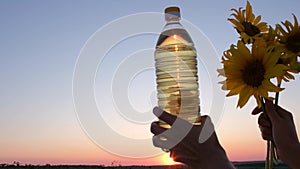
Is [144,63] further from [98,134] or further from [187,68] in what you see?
[98,134]

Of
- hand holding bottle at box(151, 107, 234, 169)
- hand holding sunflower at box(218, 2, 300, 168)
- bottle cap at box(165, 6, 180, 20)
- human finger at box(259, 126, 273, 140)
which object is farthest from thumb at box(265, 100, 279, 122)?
bottle cap at box(165, 6, 180, 20)

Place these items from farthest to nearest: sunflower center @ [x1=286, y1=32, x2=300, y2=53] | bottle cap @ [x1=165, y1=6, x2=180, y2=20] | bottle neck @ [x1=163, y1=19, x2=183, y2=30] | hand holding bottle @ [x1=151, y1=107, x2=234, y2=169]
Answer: bottle neck @ [x1=163, y1=19, x2=183, y2=30] < bottle cap @ [x1=165, y1=6, x2=180, y2=20] < hand holding bottle @ [x1=151, y1=107, x2=234, y2=169] < sunflower center @ [x1=286, y1=32, x2=300, y2=53]

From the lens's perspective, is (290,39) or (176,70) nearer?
(290,39)

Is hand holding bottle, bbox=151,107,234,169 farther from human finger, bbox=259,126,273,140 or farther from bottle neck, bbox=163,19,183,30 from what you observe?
bottle neck, bbox=163,19,183,30

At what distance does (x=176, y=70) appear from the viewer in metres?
1.97

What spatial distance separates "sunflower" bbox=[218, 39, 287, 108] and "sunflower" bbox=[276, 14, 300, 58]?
0.23ft

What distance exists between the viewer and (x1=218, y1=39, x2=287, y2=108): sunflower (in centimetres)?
112

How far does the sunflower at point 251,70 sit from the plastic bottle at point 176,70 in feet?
1.35

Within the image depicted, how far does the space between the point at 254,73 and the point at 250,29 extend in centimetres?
20

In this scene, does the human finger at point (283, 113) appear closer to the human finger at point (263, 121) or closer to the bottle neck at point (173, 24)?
the human finger at point (263, 121)

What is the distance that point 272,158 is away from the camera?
3.76 feet

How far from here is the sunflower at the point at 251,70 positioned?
1.12 metres

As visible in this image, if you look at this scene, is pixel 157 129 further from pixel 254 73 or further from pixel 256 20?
pixel 256 20

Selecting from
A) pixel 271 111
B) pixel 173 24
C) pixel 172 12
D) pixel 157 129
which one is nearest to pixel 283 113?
pixel 271 111
